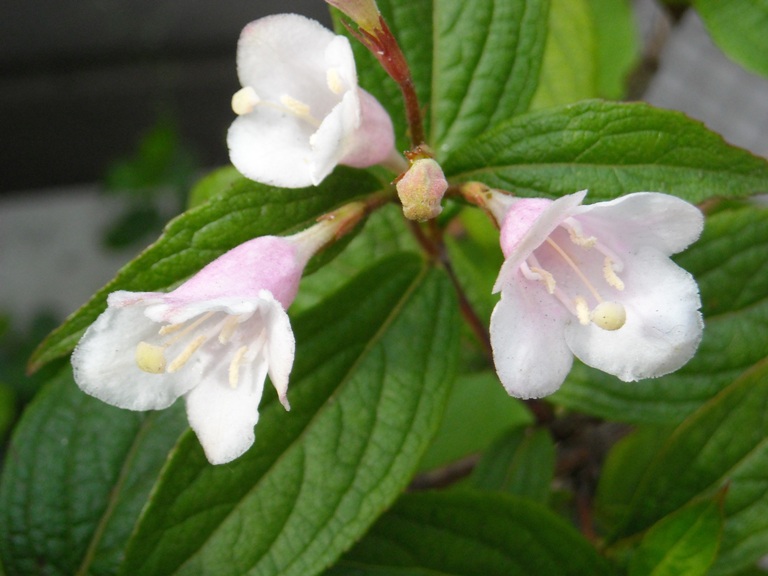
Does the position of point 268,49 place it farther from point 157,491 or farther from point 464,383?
point 464,383

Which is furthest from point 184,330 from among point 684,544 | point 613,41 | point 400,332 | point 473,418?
point 613,41

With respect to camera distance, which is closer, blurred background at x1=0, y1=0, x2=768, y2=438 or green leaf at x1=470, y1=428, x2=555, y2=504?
green leaf at x1=470, y1=428, x2=555, y2=504

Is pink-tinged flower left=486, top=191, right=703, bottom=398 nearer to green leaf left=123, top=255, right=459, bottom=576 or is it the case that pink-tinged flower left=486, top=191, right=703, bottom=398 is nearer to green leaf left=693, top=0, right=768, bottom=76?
green leaf left=123, top=255, right=459, bottom=576

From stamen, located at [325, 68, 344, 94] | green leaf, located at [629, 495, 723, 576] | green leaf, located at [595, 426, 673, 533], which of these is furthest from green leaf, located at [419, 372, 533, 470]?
stamen, located at [325, 68, 344, 94]

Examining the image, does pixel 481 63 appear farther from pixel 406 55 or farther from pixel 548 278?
pixel 548 278

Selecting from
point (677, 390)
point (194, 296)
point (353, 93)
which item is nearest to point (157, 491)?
point (194, 296)

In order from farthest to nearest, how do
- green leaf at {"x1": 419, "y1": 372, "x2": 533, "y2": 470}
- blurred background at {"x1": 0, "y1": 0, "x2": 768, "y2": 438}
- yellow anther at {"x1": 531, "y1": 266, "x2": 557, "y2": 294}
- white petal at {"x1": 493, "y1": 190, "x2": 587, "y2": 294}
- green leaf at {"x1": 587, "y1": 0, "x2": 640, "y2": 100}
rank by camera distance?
blurred background at {"x1": 0, "y1": 0, "x2": 768, "y2": 438}
green leaf at {"x1": 587, "y1": 0, "x2": 640, "y2": 100}
green leaf at {"x1": 419, "y1": 372, "x2": 533, "y2": 470}
yellow anther at {"x1": 531, "y1": 266, "x2": 557, "y2": 294}
white petal at {"x1": 493, "y1": 190, "x2": 587, "y2": 294}
